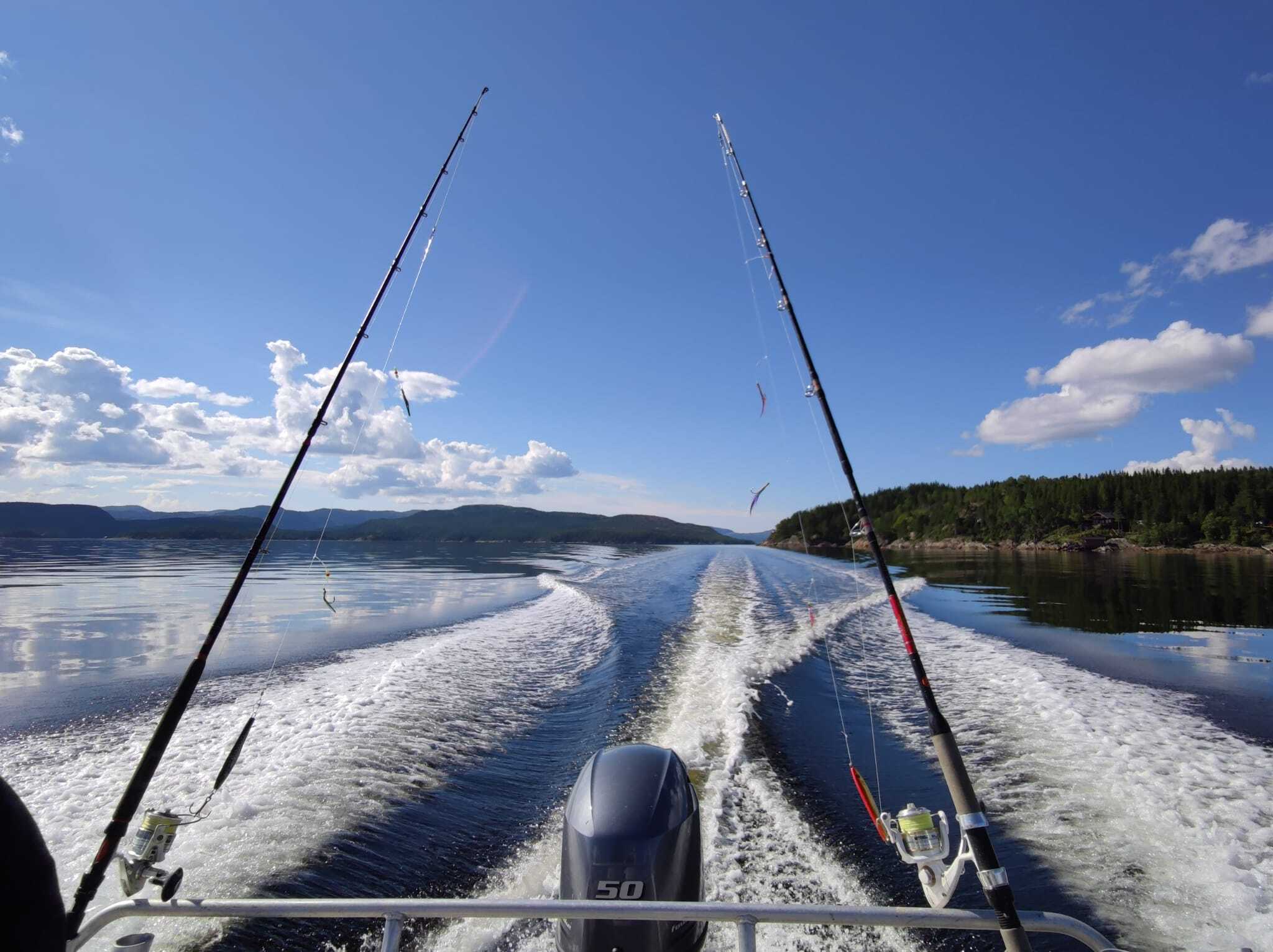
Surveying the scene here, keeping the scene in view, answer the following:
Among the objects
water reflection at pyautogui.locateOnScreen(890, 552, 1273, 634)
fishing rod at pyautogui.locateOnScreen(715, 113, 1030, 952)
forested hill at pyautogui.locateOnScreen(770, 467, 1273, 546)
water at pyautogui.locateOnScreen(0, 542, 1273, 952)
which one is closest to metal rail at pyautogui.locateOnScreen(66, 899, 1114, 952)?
fishing rod at pyautogui.locateOnScreen(715, 113, 1030, 952)

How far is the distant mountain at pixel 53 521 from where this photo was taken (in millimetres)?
103188

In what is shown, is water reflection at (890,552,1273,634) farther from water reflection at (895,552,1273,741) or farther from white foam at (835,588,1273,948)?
white foam at (835,588,1273,948)

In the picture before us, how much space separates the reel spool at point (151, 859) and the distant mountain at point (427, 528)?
85.5 meters

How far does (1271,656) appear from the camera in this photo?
11.3 m

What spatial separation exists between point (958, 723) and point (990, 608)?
1220 cm

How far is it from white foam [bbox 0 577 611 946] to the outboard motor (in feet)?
7.68

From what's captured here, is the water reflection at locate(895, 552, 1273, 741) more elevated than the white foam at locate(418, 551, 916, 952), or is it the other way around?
the water reflection at locate(895, 552, 1273, 741)

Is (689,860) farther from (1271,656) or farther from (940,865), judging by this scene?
(1271,656)

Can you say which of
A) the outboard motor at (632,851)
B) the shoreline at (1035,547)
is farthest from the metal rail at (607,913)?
the shoreline at (1035,547)

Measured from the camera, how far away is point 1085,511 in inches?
3118

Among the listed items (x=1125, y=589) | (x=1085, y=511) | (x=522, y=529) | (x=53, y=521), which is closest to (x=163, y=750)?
(x=1125, y=589)

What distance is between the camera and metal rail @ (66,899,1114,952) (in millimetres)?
2176

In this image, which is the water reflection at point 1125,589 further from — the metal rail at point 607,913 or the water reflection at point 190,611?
the water reflection at point 190,611

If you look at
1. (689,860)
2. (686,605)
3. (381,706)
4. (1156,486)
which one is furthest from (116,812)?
(1156,486)
